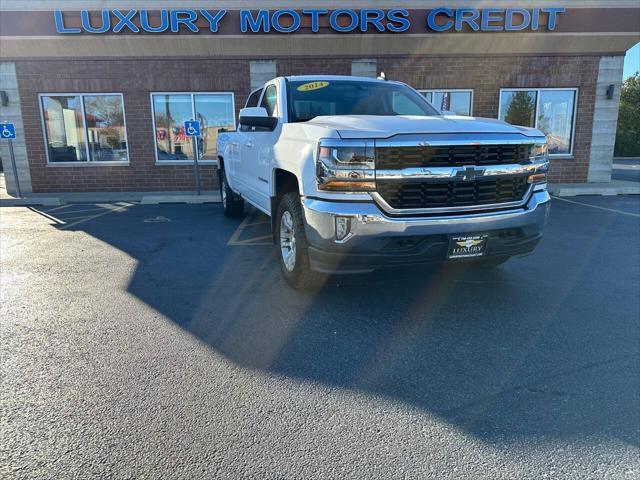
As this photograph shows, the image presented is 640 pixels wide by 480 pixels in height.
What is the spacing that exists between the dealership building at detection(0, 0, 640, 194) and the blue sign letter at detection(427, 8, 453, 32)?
28mm

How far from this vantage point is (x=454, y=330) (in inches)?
148

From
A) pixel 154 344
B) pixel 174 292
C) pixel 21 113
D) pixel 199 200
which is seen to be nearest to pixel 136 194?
pixel 199 200

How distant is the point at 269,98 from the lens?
19.7 ft

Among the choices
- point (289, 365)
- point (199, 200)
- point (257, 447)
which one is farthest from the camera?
point (199, 200)

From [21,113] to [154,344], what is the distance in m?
12.0

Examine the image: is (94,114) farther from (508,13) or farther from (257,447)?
→ (257,447)

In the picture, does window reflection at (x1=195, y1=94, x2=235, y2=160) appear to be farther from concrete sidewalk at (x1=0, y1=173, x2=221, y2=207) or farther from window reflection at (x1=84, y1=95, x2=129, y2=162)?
window reflection at (x1=84, y1=95, x2=129, y2=162)

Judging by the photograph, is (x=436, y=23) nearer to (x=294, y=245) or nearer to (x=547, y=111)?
(x=547, y=111)

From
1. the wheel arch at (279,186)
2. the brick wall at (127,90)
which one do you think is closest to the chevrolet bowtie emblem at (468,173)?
the wheel arch at (279,186)

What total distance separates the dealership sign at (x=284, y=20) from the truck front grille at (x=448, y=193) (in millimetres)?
9253

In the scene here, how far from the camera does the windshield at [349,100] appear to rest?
17.0 ft

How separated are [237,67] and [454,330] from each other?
35.1ft

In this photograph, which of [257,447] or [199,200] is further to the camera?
[199,200]

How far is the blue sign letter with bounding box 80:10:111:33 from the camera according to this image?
11.6 metres
